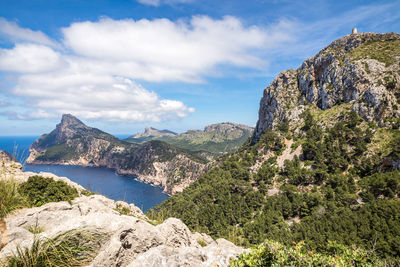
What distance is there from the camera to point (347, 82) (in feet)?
228

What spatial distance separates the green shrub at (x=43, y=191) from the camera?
12825mm

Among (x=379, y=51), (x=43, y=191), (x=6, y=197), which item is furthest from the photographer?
(x=379, y=51)

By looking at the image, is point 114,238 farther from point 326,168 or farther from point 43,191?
point 326,168

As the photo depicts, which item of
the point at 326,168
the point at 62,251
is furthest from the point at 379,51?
the point at 62,251

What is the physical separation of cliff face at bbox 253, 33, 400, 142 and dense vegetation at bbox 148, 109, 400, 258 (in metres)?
6.46

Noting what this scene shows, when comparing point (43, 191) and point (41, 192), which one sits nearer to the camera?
point (41, 192)

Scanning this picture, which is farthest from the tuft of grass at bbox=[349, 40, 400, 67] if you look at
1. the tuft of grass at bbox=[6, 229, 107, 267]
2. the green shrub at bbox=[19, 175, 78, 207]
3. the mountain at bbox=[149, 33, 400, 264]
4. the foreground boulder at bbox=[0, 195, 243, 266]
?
the green shrub at bbox=[19, 175, 78, 207]

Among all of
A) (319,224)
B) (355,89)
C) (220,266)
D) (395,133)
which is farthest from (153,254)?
(355,89)

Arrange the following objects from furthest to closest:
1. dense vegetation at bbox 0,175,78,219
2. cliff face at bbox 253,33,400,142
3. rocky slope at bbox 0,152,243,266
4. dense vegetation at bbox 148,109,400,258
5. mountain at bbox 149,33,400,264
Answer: cliff face at bbox 253,33,400,142 → mountain at bbox 149,33,400,264 → dense vegetation at bbox 148,109,400,258 → dense vegetation at bbox 0,175,78,219 → rocky slope at bbox 0,152,243,266

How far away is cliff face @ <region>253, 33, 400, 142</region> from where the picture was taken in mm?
58438

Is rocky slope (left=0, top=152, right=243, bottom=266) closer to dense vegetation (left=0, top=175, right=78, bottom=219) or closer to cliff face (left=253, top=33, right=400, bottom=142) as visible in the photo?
dense vegetation (left=0, top=175, right=78, bottom=219)

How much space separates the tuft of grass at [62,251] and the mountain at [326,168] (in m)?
35.8

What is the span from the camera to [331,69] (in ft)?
254

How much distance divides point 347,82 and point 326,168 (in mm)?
36231
